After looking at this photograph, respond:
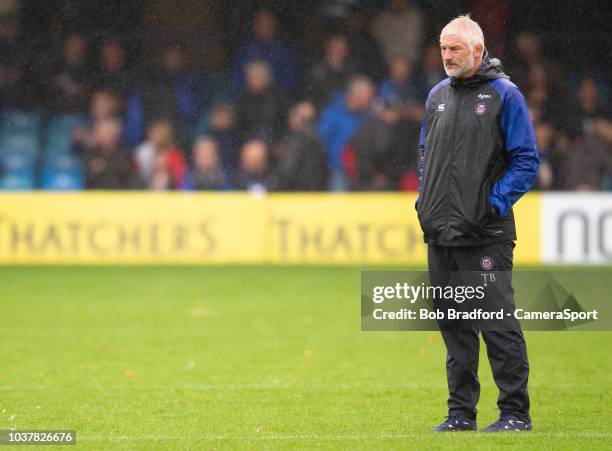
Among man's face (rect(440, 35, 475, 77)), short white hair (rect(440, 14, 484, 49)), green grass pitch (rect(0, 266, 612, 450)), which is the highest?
short white hair (rect(440, 14, 484, 49))

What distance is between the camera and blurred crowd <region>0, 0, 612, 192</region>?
662 inches

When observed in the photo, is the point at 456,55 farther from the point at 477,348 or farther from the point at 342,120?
the point at 342,120

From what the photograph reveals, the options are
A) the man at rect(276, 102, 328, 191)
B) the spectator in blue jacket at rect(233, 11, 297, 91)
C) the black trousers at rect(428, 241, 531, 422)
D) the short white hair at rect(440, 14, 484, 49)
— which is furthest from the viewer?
the spectator in blue jacket at rect(233, 11, 297, 91)

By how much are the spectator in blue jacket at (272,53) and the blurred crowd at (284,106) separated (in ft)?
0.07

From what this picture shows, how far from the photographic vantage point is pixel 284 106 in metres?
17.7

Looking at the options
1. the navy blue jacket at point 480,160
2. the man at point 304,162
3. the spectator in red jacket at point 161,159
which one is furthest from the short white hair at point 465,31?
the spectator in red jacket at point 161,159

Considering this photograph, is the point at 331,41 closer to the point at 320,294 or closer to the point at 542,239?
the point at 542,239

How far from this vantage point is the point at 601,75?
1842 cm

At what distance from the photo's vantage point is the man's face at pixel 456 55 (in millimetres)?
5484

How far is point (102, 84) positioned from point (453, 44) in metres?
13.2

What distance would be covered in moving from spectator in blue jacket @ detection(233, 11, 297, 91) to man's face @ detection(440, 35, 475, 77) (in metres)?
12.4

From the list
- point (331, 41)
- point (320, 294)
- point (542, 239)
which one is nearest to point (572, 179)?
point (542, 239)

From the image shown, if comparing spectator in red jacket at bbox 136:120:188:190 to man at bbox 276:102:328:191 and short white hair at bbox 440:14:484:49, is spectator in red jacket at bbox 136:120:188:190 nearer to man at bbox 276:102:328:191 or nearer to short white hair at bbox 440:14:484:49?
man at bbox 276:102:328:191

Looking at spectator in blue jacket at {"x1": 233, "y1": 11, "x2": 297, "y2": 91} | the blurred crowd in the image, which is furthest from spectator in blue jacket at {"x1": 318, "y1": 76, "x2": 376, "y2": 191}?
spectator in blue jacket at {"x1": 233, "y1": 11, "x2": 297, "y2": 91}
